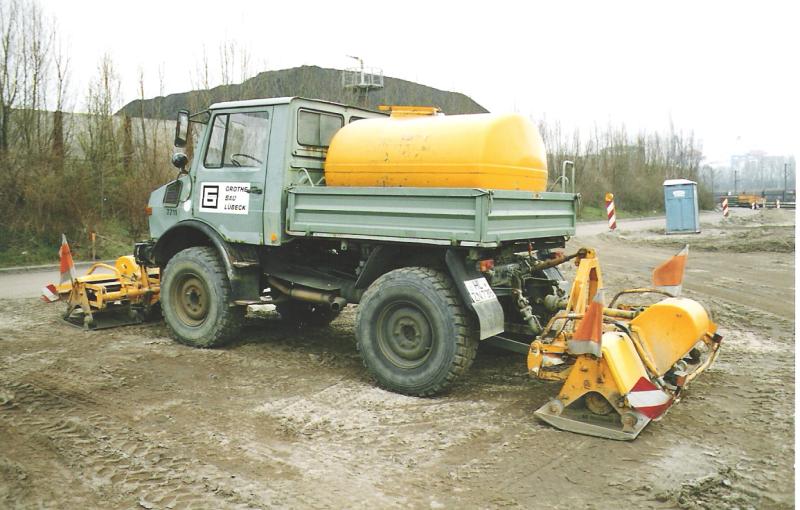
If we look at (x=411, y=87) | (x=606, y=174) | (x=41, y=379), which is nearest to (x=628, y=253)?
(x=411, y=87)

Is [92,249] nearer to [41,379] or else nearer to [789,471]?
[41,379]

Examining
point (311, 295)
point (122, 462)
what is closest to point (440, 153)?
point (311, 295)

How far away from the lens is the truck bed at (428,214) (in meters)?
4.85

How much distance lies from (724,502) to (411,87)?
21.1 meters

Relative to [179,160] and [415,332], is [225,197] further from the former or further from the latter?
[415,332]

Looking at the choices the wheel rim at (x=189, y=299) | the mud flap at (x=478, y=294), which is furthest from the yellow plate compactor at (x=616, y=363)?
the wheel rim at (x=189, y=299)

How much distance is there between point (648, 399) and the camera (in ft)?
13.9

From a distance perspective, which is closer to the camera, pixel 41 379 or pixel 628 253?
pixel 41 379

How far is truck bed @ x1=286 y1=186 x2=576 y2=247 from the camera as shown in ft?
15.9

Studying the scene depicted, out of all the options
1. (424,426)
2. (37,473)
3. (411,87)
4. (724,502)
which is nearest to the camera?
(724,502)

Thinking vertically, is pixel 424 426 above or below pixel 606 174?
below

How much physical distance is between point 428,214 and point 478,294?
736mm

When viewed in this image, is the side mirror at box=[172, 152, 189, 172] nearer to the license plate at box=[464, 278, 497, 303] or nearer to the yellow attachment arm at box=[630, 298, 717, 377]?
the license plate at box=[464, 278, 497, 303]

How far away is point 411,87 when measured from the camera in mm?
23094
